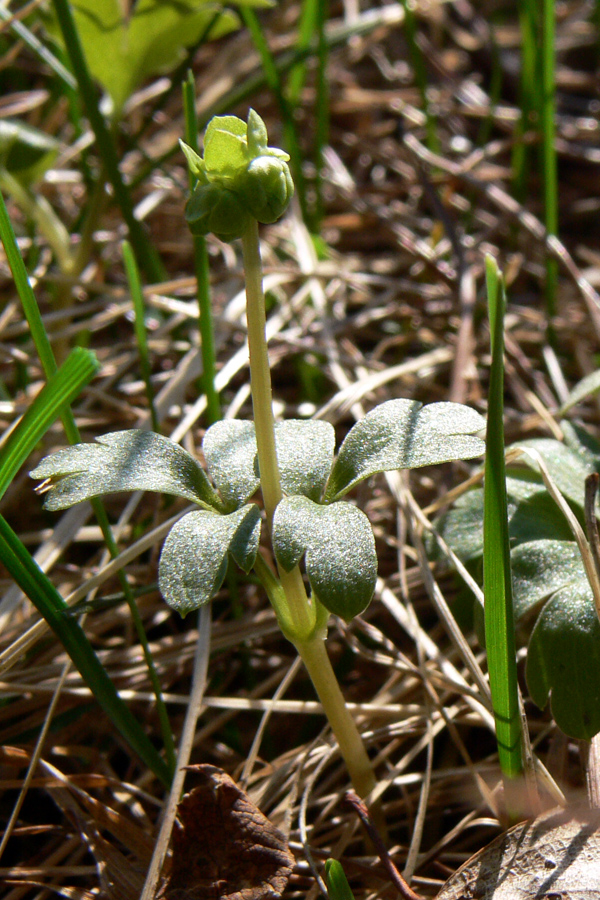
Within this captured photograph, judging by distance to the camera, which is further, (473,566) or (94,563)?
(94,563)

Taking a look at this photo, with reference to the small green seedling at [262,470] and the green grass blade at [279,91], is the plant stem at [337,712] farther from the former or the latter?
the green grass blade at [279,91]

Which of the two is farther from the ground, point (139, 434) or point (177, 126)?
point (177, 126)

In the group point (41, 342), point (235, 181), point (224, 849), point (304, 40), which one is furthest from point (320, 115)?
point (224, 849)

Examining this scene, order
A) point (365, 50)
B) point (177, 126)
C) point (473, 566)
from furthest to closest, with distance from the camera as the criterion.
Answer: point (365, 50) < point (177, 126) < point (473, 566)

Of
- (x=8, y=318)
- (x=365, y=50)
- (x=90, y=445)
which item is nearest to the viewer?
(x=90, y=445)

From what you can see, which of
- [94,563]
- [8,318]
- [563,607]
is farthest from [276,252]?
[563,607]

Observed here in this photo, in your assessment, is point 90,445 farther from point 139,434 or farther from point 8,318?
point 8,318

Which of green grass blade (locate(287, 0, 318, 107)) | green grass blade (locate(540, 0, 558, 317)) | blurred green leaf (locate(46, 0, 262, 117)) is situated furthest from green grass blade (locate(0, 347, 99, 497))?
green grass blade (locate(287, 0, 318, 107))
